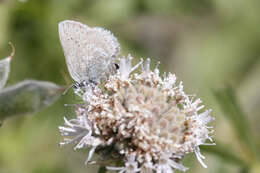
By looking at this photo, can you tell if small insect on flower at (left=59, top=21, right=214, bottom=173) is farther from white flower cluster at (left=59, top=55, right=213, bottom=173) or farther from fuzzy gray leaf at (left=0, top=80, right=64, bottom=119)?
fuzzy gray leaf at (left=0, top=80, right=64, bottom=119)

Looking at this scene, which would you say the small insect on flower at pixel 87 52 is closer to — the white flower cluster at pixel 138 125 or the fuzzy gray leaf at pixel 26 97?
the white flower cluster at pixel 138 125

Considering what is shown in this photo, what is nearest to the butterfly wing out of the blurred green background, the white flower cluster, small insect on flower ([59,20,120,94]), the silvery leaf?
small insect on flower ([59,20,120,94])

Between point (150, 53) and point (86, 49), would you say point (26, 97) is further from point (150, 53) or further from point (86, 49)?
point (150, 53)

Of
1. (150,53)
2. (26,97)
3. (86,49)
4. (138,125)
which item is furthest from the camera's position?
(150,53)

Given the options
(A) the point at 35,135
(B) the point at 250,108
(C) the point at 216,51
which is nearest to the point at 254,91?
(B) the point at 250,108

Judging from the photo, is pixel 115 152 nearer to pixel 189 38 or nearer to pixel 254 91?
pixel 254 91

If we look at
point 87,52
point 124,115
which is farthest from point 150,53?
point 124,115
